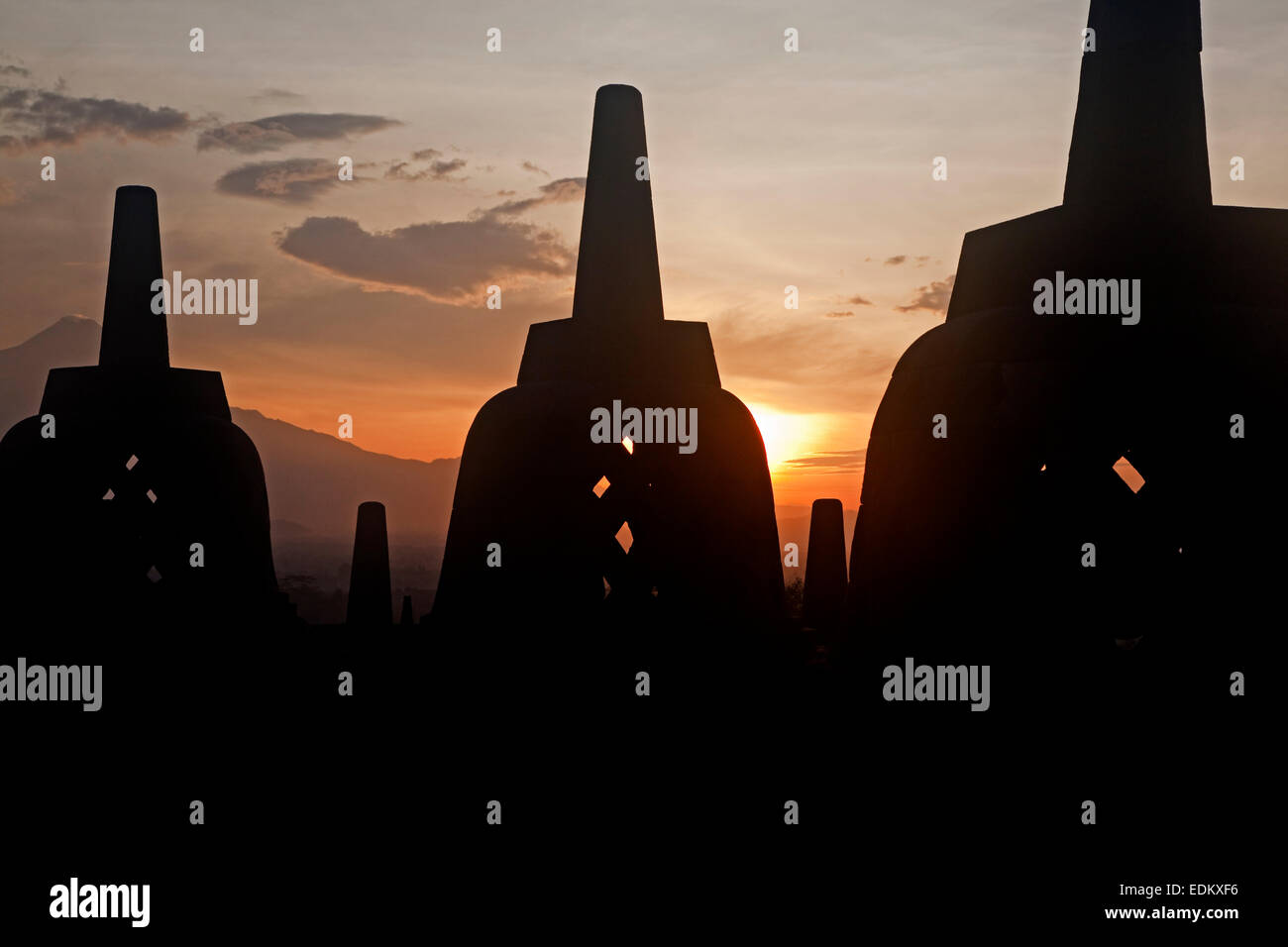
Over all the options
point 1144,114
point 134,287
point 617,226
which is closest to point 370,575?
point 134,287

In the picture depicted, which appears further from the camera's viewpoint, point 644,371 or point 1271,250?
point 644,371

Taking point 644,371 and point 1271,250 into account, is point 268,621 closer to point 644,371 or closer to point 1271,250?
point 644,371

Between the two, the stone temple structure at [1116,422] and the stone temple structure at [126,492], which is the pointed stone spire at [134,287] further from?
the stone temple structure at [1116,422]

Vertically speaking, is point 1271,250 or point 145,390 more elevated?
point 145,390

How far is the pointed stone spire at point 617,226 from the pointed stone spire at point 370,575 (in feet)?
19.3

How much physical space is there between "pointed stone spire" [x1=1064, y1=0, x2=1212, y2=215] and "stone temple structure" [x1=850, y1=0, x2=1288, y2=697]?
0.04 feet

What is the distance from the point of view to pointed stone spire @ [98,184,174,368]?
12.7m

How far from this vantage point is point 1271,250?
7109mm

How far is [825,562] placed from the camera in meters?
14.5

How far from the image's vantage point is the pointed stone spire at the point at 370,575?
48.0ft

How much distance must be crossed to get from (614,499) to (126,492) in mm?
6073

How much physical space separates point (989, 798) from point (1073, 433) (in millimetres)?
2212
